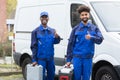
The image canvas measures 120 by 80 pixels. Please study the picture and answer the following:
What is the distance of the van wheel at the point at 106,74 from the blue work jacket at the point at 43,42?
5.30 ft

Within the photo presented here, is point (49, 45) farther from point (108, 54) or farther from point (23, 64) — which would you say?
point (23, 64)

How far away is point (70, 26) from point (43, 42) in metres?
2.33

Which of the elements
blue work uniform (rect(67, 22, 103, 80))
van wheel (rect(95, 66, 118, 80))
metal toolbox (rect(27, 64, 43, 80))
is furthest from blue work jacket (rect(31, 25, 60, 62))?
van wheel (rect(95, 66, 118, 80))

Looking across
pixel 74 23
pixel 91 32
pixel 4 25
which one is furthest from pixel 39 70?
pixel 4 25

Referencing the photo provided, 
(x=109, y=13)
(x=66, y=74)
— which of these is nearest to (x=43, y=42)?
(x=66, y=74)

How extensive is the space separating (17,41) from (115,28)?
4.00m

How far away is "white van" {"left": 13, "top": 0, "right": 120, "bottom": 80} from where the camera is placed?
1007 cm

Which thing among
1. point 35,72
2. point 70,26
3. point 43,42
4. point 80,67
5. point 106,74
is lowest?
point 106,74

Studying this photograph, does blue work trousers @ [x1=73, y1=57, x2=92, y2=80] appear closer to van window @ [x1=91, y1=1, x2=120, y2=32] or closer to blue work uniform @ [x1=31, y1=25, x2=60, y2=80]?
blue work uniform @ [x1=31, y1=25, x2=60, y2=80]

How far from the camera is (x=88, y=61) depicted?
820cm

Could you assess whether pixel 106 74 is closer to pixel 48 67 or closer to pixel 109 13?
pixel 109 13

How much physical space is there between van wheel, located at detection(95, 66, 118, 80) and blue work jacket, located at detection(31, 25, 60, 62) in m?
1.62

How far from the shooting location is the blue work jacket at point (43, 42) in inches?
355

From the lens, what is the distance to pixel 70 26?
11234 millimetres
